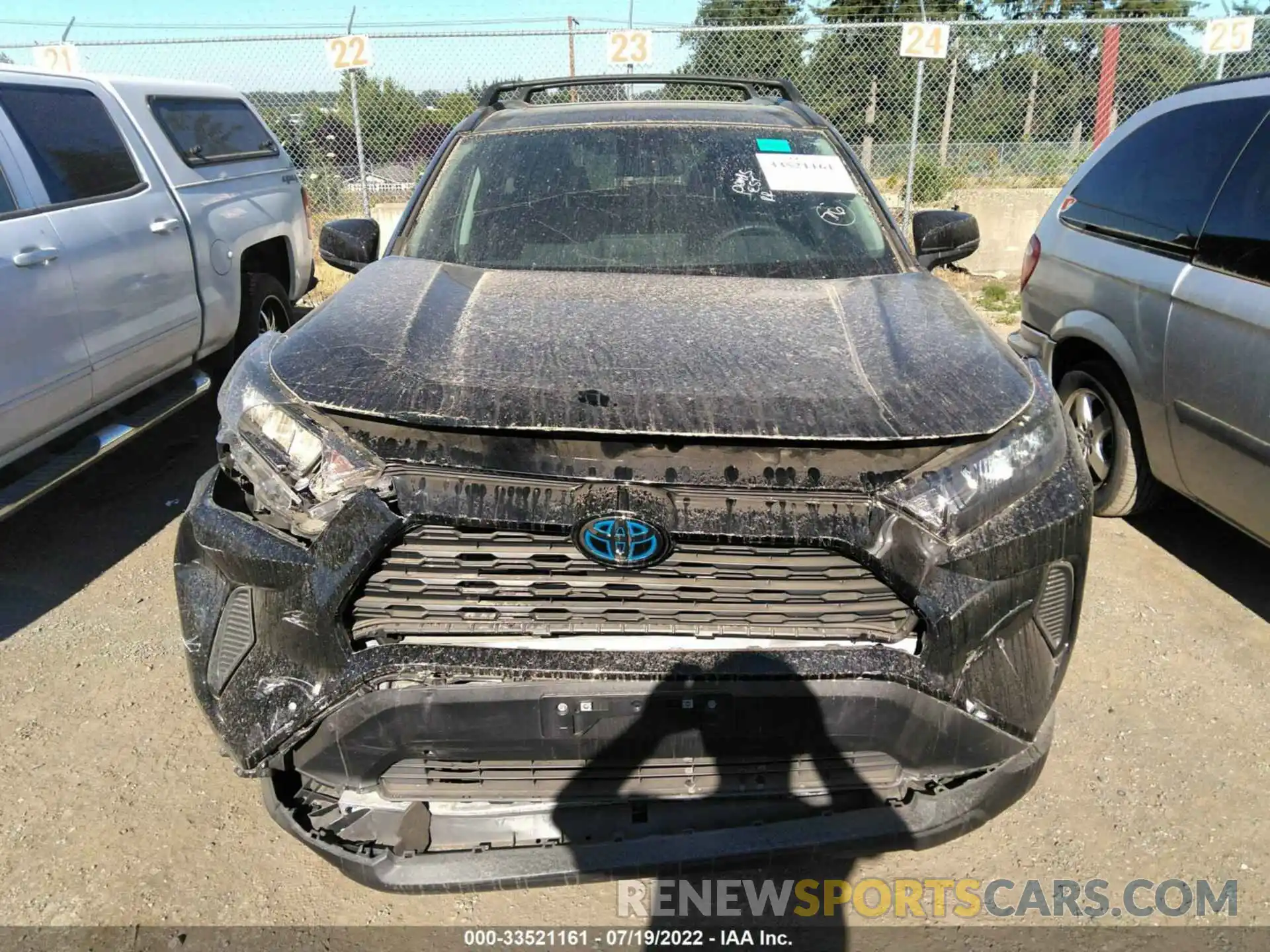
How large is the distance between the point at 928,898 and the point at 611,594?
3.99 ft

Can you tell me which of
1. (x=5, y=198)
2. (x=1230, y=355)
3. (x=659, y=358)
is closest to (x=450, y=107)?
(x=5, y=198)

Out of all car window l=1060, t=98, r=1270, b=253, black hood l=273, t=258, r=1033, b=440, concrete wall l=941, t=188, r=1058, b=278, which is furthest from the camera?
concrete wall l=941, t=188, r=1058, b=278

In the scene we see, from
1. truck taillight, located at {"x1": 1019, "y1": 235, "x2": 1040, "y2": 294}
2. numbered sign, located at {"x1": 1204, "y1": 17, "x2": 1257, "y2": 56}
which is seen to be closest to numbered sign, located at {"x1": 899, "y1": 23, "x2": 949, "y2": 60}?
numbered sign, located at {"x1": 1204, "y1": 17, "x2": 1257, "y2": 56}

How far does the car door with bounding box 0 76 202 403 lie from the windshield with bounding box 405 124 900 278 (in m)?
1.61

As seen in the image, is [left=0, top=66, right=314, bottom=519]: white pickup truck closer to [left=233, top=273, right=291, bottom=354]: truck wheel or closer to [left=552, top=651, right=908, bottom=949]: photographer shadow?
[left=233, top=273, right=291, bottom=354]: truck wheel

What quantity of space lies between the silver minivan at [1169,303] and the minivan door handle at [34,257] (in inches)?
166

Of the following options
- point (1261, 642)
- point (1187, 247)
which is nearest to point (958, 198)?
point (1187, 247)

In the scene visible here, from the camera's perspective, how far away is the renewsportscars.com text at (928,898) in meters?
2.31

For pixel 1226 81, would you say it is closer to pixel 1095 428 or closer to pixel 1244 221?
pixel 1244 221

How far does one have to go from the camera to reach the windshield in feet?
10.1

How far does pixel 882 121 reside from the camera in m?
14.5

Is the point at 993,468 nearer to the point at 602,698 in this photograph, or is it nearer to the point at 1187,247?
the point at 602,698

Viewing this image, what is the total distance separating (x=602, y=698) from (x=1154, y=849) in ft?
5.36

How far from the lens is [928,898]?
2355mm
